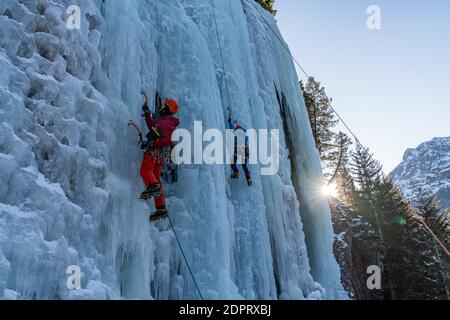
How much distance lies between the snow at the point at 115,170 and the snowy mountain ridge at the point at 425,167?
15318 cm

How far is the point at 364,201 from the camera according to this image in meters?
20.5

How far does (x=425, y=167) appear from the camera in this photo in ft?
584

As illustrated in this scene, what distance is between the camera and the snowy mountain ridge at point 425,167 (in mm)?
155125

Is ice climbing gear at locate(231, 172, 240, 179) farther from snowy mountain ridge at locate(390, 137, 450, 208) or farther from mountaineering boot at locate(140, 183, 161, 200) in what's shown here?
snowy mountain ridge at locate(390, 137, 450, 208)

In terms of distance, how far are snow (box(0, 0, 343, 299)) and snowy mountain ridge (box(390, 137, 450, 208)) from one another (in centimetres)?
15318

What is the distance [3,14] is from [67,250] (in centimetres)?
217

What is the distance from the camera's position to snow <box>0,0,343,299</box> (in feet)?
10.8
